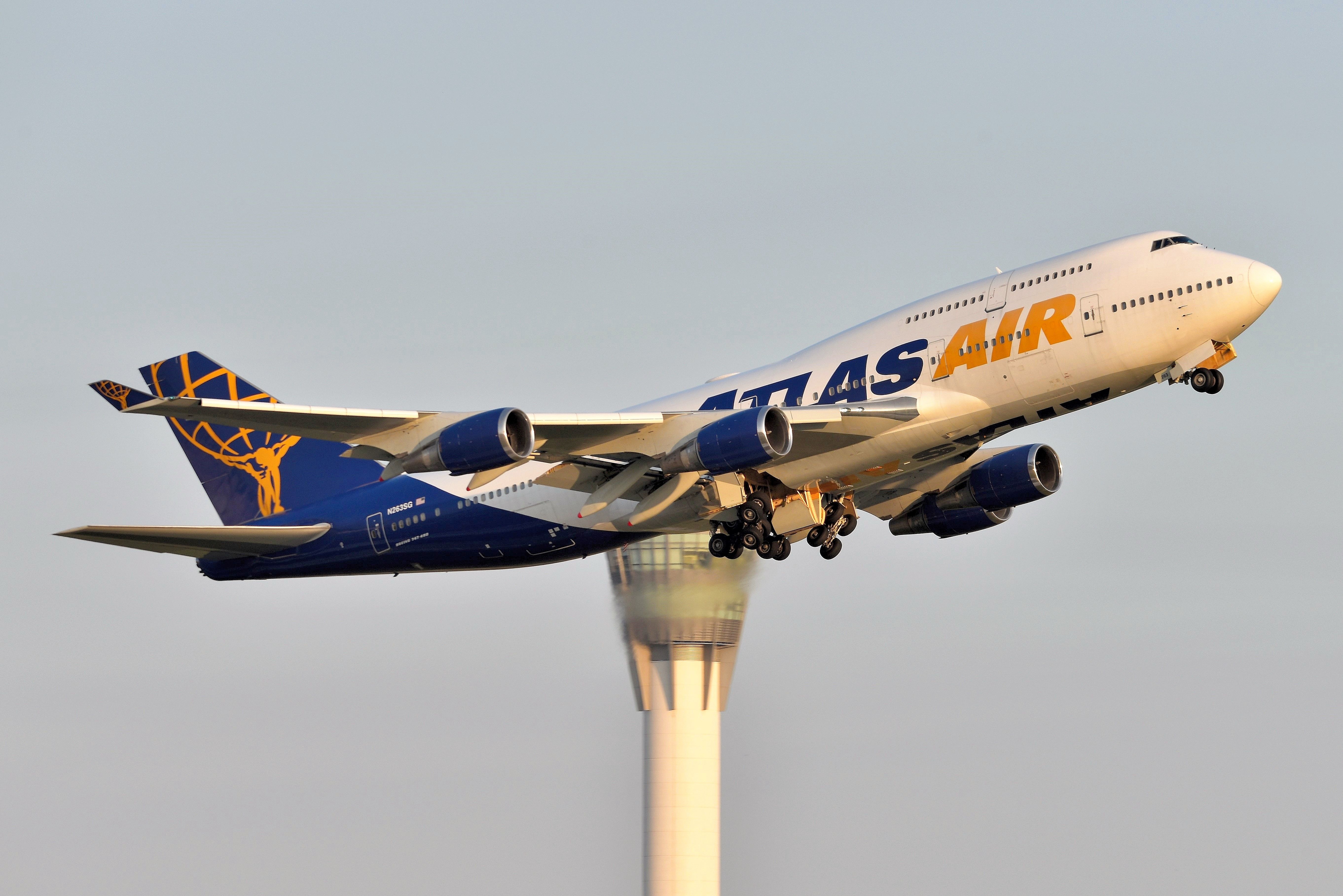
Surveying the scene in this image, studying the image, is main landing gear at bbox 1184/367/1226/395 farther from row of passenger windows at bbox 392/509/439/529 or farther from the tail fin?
the tail fin

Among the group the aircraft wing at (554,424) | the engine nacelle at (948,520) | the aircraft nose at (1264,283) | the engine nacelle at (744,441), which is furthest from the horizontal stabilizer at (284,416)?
the aircraft nose at (1264,283)

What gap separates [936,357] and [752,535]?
669cm

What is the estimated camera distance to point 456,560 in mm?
42750

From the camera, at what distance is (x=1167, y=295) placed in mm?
33156

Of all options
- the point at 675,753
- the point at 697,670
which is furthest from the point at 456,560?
the point at 675,753

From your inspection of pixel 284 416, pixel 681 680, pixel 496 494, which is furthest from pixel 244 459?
pixel 681 680

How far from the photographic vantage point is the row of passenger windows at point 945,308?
35.3 m

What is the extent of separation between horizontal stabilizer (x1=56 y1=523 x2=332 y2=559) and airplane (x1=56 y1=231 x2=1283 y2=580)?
0.27ft

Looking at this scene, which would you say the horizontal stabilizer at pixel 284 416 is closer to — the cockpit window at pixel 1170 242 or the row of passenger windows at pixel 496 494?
the row of passenger windows at pixel 496 494

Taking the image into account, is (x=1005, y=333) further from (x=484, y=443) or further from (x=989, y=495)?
(x=484, y=443)

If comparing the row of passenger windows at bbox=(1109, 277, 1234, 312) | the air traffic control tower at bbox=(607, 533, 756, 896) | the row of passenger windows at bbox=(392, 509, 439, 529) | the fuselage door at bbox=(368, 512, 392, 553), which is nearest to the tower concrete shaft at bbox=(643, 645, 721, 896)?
the air traffic control tower at bbox=(607, 533, 756, 896)

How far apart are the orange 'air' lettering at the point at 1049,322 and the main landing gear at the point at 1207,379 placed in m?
2.80

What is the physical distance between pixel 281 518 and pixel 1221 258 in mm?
28277

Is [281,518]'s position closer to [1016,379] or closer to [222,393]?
[222,393]
